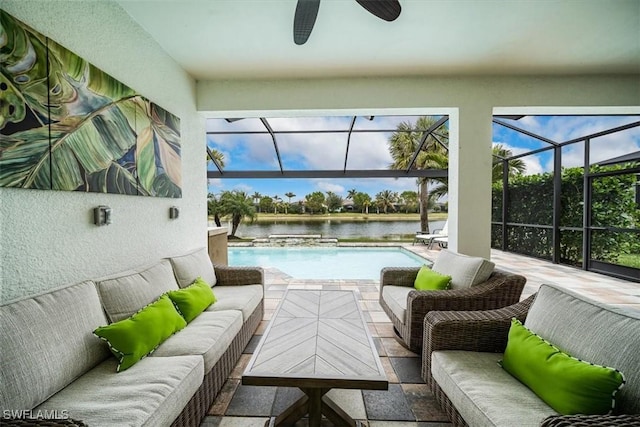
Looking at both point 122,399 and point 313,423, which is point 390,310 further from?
point 122,399

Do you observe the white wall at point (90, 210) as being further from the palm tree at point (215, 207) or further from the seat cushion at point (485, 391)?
the palm tree at point (215, 207)

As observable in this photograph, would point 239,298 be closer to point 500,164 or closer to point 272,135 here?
point 272,135

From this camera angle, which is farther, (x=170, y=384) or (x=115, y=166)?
(x=115, y=166)

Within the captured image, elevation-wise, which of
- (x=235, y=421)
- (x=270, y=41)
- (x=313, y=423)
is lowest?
(x=235, y=421)

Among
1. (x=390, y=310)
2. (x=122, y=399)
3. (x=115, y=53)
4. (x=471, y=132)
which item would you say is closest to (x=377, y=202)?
(x=471, y=132)

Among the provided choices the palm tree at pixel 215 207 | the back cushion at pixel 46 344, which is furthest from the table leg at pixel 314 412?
the palm tree at pixel 215 207

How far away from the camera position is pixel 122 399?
130 cm

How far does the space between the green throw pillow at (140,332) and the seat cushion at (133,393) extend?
65 mm

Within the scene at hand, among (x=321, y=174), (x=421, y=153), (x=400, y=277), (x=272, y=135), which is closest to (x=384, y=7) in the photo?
(x=400, y=277)

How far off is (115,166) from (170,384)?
1765 mm

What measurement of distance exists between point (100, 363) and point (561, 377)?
2.31m

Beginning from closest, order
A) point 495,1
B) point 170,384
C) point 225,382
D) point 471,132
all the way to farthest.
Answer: point 170,384 < point 225,382 < point 495,1 < point 471,132

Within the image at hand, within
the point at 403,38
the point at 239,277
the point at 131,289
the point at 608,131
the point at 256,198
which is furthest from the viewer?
the point at 256,198

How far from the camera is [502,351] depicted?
1.82 m
